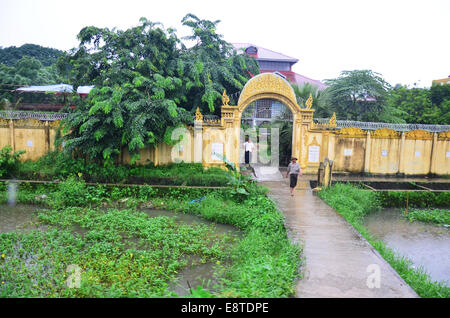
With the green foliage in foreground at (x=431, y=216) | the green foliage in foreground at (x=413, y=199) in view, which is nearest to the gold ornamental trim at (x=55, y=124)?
the green foliage in foreground at (x=413, y=199)

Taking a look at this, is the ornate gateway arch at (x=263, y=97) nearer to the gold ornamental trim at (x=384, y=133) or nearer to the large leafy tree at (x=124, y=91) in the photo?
the large leafy tree at (x=124, y=91)

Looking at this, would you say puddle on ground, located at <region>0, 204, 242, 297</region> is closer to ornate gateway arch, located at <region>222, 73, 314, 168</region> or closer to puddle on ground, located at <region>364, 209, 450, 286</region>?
puddle on ground, located at <region>364, 209, 450, 286</region>

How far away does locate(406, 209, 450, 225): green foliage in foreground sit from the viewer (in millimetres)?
10234

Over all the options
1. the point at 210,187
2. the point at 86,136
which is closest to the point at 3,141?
the point at 86,136

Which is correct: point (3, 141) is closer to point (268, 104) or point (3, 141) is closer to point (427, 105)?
point (268, 104)

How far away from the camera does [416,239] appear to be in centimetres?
876

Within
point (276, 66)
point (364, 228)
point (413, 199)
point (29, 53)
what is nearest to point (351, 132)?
point (413, 199)

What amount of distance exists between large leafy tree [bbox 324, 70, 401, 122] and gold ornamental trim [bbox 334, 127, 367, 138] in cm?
435

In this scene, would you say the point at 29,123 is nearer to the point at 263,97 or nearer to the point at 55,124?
the point at 55,124

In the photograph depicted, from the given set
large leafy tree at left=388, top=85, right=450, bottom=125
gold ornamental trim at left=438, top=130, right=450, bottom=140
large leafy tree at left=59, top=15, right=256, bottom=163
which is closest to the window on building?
large leafy tree at left=388, top=85, right=450, bottom=125

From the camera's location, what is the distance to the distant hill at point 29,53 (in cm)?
3750

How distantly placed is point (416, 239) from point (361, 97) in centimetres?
1132

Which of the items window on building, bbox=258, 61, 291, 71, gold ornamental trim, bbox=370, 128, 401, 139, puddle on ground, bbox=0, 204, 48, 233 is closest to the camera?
puddle on ground, bbox=0, 204, 48, 233
